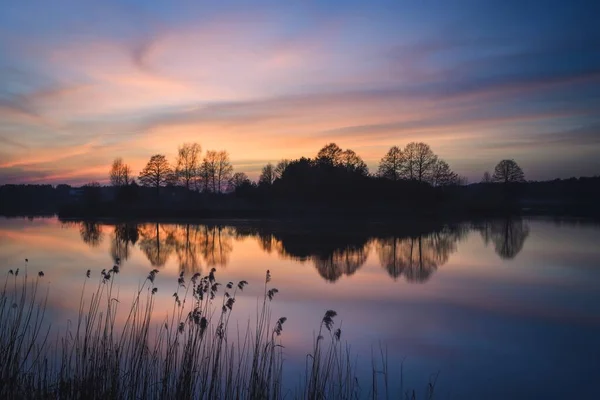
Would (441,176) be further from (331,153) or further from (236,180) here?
(236,180)

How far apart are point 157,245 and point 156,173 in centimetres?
3779

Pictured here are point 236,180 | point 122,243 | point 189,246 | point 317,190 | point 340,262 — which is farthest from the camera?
point 236,180

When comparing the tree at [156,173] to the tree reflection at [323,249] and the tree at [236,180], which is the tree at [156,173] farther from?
the tree reflection at [323,249]

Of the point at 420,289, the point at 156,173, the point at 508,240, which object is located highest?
the point at 156,173

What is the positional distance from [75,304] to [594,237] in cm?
2559

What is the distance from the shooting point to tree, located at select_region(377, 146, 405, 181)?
2248 inches

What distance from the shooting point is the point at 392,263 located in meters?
17.9

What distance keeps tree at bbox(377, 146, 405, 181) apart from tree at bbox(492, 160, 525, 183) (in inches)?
692

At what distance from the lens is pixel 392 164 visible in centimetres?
5797

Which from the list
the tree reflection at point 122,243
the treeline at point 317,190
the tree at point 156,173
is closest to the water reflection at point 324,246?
the tree reflection at point 122,243

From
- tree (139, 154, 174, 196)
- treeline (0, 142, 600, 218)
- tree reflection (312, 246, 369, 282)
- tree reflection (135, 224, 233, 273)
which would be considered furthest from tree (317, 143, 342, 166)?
tree reflection (312, 246, 369, 282)

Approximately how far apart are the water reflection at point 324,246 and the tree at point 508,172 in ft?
123

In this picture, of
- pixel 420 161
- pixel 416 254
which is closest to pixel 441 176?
pixel 420 161

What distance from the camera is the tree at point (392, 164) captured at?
57.1 metres
